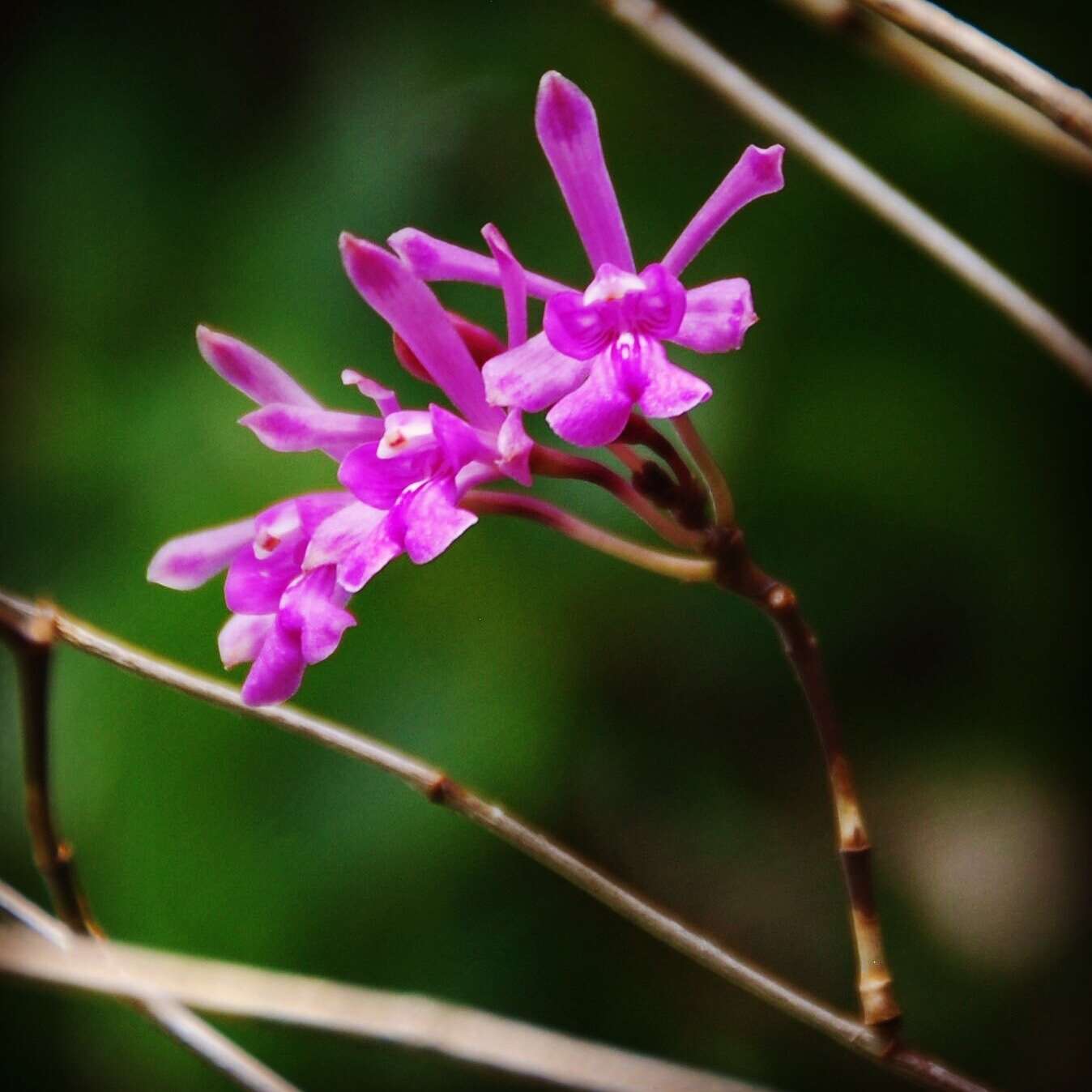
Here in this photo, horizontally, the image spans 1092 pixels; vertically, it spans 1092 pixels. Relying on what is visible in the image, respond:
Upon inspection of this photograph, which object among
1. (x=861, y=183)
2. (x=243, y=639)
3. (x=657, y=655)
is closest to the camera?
(x=243, y=639)

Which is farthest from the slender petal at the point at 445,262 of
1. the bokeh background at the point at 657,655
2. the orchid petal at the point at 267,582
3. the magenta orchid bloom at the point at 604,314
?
the bokeh background at the point at 657,655

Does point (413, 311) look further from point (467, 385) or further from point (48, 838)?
point (48, 838)

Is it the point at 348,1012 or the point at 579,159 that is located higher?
the point at 579,159

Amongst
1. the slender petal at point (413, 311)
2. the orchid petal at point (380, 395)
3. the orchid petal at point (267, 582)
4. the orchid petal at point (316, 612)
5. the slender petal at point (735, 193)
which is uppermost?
the slender petal at point (735, 193)

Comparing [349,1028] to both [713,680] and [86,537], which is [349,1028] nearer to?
[713,680]

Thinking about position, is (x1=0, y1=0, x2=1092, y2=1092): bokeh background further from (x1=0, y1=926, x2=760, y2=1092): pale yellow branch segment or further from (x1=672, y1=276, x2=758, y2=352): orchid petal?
(x1=672, y1=276, x2=758, y2=352): orchid petal

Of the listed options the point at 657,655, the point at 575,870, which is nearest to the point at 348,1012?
the point at 575,870

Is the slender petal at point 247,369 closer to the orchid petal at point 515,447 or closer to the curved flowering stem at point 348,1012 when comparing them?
the orchid petal at point 515,447
